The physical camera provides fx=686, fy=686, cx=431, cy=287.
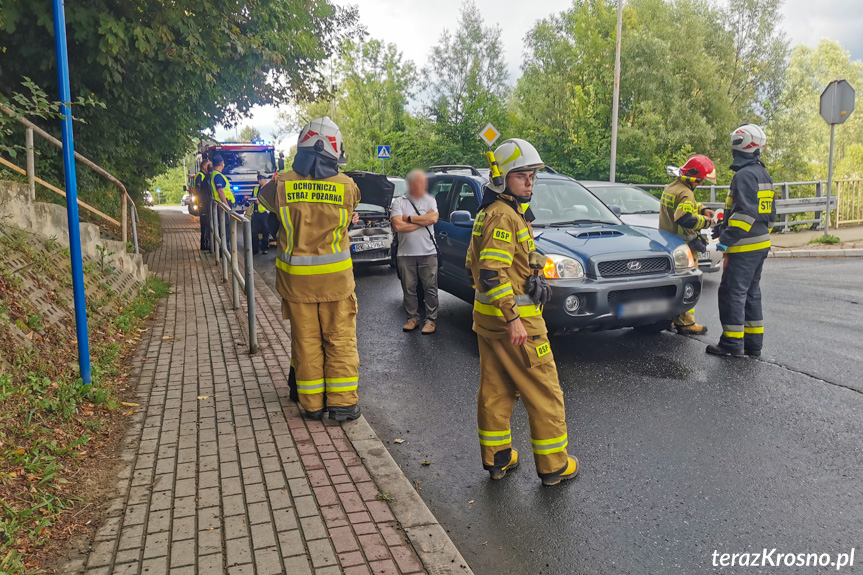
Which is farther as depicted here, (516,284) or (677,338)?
(677,338)

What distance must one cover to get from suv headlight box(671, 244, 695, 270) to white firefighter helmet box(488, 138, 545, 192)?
352cm

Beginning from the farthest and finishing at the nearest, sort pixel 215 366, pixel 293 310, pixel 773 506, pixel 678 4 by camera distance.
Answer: pixel 678 4
pixel 215 366
pixel 293 310
pixel 773 506

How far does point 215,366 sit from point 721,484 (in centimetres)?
432

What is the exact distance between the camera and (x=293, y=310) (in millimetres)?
4961

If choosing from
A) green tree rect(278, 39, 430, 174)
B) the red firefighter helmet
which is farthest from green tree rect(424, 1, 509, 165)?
the red firefighter helmet

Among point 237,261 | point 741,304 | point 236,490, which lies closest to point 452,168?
point 237,261

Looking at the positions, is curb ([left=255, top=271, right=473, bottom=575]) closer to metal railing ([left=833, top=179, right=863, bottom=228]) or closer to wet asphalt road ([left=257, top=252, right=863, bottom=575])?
wet asphalt road ([left=257, top=252, right=863, bottom=575])

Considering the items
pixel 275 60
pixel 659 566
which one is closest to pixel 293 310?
pixel 659 566

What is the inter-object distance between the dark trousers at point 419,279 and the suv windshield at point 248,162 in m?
14.3

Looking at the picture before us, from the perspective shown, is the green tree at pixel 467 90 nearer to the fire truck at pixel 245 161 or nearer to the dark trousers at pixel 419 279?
the fire truck at pixel 245 161

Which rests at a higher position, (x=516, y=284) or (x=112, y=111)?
(x=112, y=111)

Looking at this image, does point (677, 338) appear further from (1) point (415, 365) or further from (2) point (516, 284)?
(2) point (516, 284)

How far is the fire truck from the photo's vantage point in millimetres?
20750

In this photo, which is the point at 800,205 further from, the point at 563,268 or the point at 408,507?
the point at 408,507
